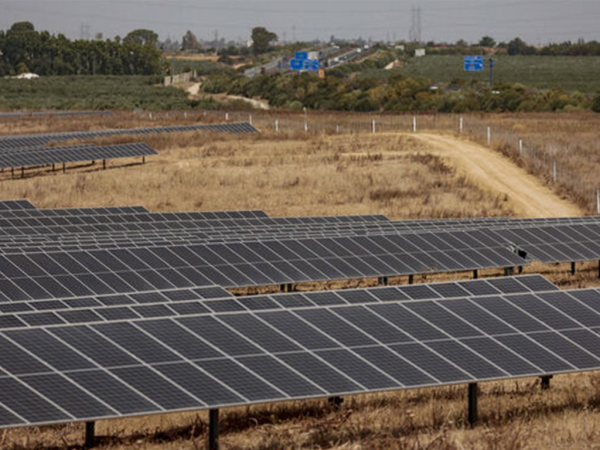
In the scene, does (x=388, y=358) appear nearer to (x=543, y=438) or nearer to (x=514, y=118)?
(x=543, y=438)

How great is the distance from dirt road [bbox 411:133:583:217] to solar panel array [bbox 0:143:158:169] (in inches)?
680

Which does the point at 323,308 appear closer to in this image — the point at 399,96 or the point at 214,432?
the point at 214,432

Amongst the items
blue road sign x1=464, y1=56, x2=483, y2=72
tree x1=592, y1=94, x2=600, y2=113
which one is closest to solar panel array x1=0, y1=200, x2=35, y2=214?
tree x1=592, y1=94, x2=600, y2=113

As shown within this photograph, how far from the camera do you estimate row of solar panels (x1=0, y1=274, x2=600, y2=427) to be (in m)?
14.7

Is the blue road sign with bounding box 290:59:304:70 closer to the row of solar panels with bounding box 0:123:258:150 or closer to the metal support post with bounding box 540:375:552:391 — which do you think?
the row of solar panels with bounding box 0:123:258:150

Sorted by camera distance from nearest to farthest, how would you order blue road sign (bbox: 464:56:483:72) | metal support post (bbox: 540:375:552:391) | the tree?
metal support post (bbox: 540:375:552:391), the tree, blue road sign (bbox: 464:56:483:72)

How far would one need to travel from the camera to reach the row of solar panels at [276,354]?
14.7 m

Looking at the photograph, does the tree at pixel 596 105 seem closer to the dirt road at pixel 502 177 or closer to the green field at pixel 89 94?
A: the dirt road at pixel 502 177

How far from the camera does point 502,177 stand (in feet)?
176

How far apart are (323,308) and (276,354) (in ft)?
6.74

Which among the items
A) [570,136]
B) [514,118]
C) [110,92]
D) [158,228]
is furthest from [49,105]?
[158,228]

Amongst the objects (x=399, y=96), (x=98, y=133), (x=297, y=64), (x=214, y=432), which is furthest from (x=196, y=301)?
(x=297, y=64)

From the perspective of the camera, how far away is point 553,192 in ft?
164

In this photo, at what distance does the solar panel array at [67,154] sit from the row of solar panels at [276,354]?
39.5m
